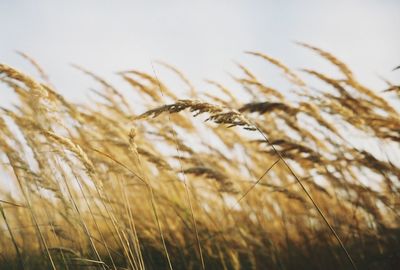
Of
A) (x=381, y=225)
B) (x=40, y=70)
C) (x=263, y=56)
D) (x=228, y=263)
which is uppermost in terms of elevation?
(x=40, y=70)

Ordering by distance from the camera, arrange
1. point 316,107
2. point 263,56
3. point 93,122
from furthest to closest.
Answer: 1. point 93,122
2. point 263,56
3. point 316,107

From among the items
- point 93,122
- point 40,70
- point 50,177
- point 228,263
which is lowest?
point 228,263

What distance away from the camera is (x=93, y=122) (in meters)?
2.68

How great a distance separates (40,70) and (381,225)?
242cm

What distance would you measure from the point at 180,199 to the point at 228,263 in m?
0.58

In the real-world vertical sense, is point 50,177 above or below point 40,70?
below

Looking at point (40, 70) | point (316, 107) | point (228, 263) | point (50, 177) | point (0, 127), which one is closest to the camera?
point (50, 177)

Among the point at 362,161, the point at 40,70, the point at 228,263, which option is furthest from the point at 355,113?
the point at 40,70

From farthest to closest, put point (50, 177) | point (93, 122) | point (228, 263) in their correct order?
point (93, 122), point (228, 263), point (50, 177)

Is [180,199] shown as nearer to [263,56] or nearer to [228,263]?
[228,263]

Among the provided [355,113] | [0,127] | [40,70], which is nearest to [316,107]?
[355,113]

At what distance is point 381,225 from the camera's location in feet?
6.84

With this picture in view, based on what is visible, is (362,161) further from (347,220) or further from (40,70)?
(40,70)

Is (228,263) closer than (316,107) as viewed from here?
No
